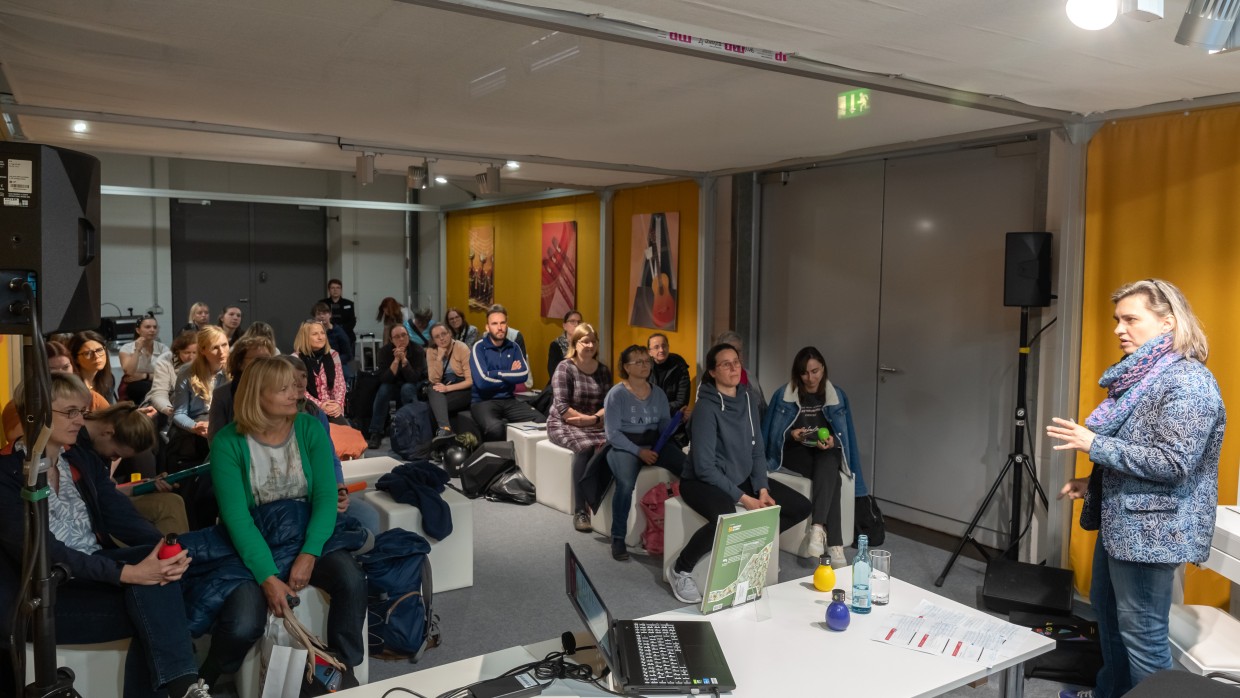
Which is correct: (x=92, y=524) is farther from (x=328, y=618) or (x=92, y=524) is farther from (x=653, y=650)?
(x=653, y=650)

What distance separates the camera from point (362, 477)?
4.80 m

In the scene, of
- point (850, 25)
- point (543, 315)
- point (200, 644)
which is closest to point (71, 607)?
point (200, 644)

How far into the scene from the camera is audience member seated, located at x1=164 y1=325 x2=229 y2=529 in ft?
15.5

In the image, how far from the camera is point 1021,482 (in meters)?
4.75

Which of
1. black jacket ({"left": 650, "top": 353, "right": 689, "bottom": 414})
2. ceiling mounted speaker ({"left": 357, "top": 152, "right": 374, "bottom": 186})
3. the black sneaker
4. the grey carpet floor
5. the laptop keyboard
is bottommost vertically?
the grey carpet floor

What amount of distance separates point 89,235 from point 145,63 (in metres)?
1.52

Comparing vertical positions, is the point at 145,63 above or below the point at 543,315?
above

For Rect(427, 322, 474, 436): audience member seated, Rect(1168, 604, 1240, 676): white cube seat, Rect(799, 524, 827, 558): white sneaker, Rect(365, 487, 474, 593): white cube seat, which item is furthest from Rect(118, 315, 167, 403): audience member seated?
Rect(1168, 604, 1240, 676): white cube seat

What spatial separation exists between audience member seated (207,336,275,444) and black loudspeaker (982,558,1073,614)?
136 inches

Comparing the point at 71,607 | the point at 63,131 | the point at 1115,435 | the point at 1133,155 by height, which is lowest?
the point at 71,607

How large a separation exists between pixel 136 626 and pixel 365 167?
3.88m

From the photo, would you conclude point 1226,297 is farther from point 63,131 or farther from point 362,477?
point 63,131

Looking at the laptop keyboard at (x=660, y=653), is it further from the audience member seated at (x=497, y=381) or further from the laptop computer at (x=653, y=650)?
the audience member seated at (x=497, y=381)

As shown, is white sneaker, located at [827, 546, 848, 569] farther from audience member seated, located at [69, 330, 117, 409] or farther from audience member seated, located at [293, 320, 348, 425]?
audience member seated, located at [69, 330, 117, 409]
